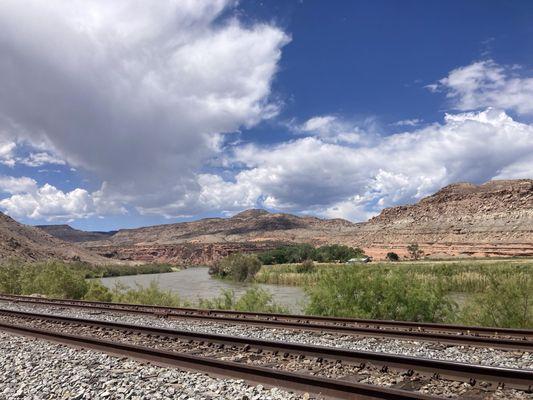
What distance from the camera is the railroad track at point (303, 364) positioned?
635 cm

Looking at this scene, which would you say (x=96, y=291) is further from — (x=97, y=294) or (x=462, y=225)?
(x=462, y=225)

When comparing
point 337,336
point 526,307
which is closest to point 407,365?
point 337,336

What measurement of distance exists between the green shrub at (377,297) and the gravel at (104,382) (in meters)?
9.30

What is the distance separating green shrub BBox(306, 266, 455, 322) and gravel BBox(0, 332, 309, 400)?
30.5 ft

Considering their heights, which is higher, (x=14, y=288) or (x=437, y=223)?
(x=437, y=223)

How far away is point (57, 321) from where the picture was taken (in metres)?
15.3

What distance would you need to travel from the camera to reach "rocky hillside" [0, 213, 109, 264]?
9319 cm

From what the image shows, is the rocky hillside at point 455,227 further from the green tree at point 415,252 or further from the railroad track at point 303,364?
the railroad track at point 303,364

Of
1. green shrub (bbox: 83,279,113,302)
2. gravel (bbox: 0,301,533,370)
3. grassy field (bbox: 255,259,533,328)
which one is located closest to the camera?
gravel (bbox: 0,301,533,370)

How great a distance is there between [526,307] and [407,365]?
842 centimetres

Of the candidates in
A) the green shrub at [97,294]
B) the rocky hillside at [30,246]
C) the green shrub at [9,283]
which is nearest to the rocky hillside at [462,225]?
the rocky hillside at [30,246]

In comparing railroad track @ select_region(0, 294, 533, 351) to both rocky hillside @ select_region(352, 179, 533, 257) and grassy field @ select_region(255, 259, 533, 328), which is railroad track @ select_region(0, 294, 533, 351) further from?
rocky hillside @ select_region(352, 179, 533, 257)

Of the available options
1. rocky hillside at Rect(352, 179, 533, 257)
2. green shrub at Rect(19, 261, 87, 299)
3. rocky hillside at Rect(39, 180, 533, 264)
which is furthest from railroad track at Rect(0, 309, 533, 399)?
rocky hillside at Rect(39, 180, 533, 264)

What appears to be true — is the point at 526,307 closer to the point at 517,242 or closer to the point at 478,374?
the point at 478,374
